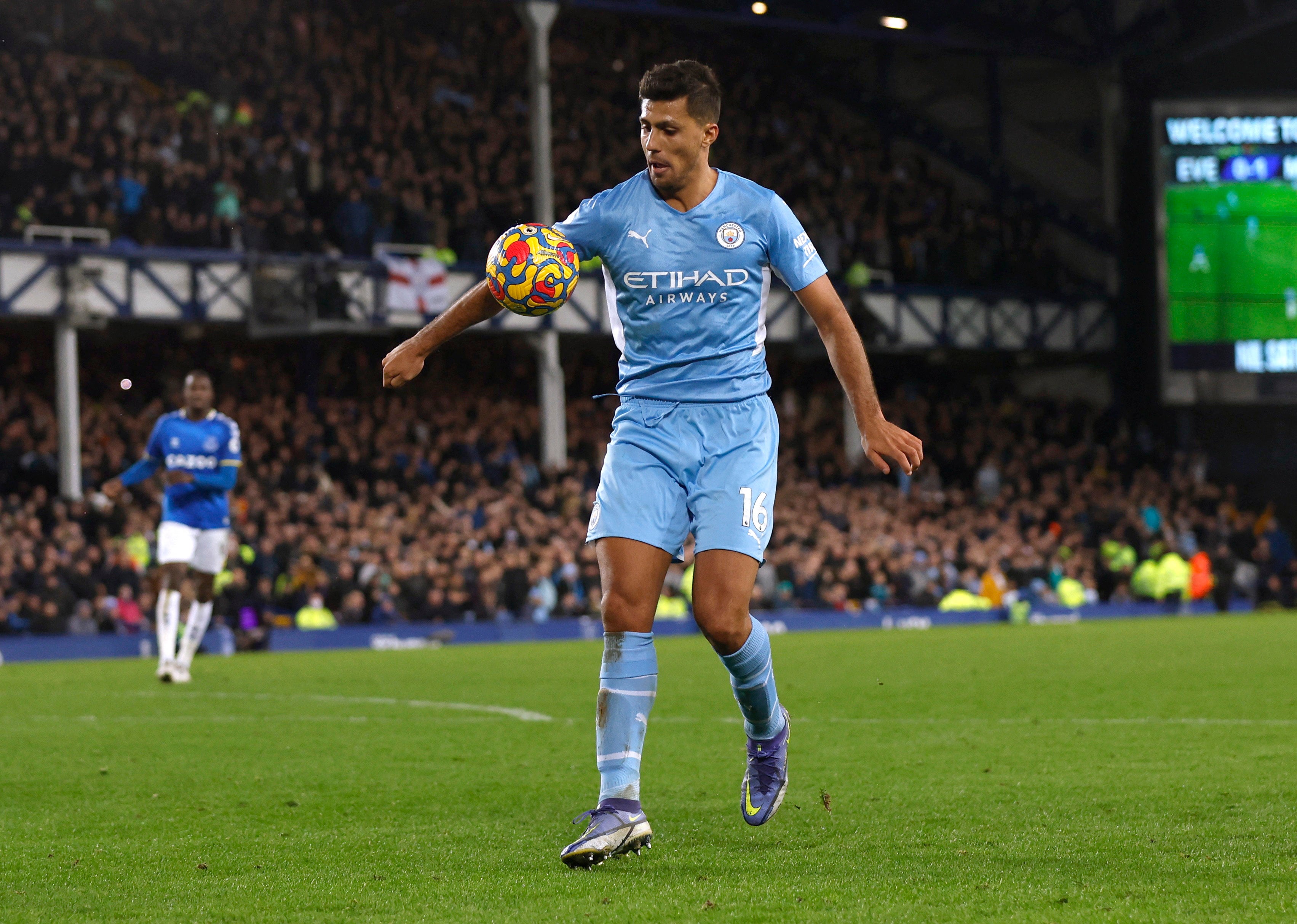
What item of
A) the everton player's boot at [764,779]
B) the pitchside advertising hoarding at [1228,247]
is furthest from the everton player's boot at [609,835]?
the pitchside advertising hoarding at [1228,247]

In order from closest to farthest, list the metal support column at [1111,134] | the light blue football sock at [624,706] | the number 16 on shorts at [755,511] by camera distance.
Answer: the light blue football sock at [624,706]
the number 16 on shorts at [755,511]
the metal support column at [1111,134]

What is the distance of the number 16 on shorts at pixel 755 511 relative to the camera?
5.69 metres

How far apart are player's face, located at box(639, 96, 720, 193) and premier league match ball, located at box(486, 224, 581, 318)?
0.42 metres

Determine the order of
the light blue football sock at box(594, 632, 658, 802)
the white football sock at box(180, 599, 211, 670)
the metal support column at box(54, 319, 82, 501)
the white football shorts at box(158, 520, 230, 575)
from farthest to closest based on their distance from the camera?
the metal support column at box(54, 319, 82, 501)
the white football sock at box(180, 599, 211, 670)
the white football shorts at box(158, 520, 230, 575)
the light blue football sock at box(594, 632, 658, 802)

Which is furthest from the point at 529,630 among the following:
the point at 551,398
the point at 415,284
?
the point at 551,398

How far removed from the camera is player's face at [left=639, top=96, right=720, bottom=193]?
5660 millimetres

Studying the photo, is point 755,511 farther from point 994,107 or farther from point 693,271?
point 994,107

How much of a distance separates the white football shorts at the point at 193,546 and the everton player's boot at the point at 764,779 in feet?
29.8

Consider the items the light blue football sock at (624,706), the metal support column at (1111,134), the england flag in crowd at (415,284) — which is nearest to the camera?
the light blue football sock at (624,706)

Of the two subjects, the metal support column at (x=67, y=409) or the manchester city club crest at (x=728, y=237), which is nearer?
the manchester city club crest at (x=728, y=237)

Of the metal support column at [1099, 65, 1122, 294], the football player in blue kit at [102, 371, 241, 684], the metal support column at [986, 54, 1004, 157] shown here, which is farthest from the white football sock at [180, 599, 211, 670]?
the metal support column at [986, 54, 1004, 157]

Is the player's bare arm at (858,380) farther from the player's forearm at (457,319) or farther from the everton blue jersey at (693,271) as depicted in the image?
the player's forearm at (457,319)

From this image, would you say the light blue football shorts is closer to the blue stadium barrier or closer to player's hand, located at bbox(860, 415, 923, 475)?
player's hand, located at bbox(860, 415, 923, 475)

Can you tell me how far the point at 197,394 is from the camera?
13.7 m
